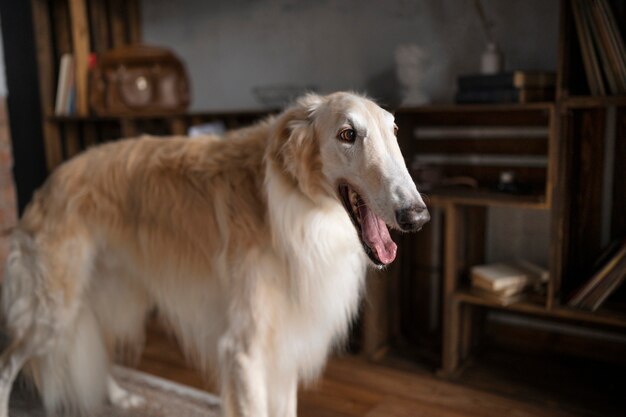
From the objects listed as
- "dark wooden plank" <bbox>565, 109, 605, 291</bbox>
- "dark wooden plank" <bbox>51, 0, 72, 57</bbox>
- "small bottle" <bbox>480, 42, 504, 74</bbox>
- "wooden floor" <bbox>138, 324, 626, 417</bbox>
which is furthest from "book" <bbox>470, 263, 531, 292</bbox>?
"dark wooden plank" <bbox>51, 0, 72, 57</bbox>

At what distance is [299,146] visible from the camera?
4.60 ft

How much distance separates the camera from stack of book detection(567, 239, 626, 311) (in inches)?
78.8

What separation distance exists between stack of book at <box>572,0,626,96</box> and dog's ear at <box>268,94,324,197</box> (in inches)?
42.7

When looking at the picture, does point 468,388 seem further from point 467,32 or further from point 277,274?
point 467,32

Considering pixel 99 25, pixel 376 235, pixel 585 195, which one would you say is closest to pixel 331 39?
pixel 585 195

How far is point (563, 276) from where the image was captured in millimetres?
2129

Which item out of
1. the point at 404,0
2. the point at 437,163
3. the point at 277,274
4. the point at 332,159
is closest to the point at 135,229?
the point at 277,274

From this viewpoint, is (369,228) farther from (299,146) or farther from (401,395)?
(401,395)

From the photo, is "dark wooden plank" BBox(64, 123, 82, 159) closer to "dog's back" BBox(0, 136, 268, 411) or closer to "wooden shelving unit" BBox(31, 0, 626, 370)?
"wooden shelving unit" BBox(31, 0, 626, 370)

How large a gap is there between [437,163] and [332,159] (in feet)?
4.63

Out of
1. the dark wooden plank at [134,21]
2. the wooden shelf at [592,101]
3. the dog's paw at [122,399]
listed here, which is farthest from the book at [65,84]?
the wooden shelf at [592,101]

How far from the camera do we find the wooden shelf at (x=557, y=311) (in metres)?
1.95

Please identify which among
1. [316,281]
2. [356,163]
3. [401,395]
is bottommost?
[401,395]

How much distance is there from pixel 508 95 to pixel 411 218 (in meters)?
1.15
